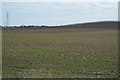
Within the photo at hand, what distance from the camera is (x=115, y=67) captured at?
16156 mm

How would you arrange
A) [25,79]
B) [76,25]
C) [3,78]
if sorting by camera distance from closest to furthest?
[25,79], [3,78], [76,25]

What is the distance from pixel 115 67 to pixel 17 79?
884cm

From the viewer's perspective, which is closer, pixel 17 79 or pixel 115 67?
pixel 17 79

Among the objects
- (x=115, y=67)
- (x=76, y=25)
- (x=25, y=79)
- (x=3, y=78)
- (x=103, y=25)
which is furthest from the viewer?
(x=76, y=25)

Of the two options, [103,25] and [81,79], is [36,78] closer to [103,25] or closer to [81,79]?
[81,79]

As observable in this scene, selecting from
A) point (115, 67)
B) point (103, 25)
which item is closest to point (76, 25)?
point (103, 25)

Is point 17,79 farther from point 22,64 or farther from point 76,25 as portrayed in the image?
point 76,25

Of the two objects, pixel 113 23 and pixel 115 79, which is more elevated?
pixel 113 23

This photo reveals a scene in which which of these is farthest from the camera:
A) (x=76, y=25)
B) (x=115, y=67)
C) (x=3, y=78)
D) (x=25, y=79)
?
(x=76, y=25)

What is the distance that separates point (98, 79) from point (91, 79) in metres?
0.34

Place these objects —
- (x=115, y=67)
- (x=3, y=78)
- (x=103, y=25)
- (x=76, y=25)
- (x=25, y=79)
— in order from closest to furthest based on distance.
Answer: (x=25, y=79)
(x=3, y=78)
(x=115, y=67)
(x=103, y=25)
(x=76, y=25)

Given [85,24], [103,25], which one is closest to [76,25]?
[85,24]

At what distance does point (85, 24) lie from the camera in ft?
481

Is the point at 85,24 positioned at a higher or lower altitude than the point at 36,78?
higher
